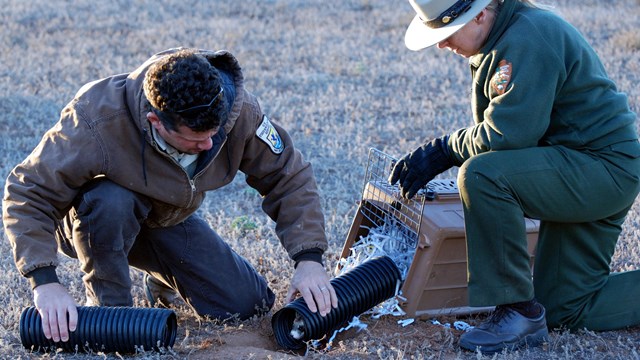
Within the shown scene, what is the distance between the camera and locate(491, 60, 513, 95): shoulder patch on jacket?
363cm

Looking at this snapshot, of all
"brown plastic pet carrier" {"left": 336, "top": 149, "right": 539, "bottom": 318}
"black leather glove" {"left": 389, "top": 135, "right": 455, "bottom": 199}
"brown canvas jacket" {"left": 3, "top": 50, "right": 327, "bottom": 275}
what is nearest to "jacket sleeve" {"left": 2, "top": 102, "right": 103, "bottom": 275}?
"brown canvas jacket" {"left": 3, "top": 50, "right": 327, "bottom": 275}

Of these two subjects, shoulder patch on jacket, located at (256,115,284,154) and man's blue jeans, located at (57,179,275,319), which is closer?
man's blue jeans, located at (57,179,275,319)

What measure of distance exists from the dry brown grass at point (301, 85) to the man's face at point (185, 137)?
925mm

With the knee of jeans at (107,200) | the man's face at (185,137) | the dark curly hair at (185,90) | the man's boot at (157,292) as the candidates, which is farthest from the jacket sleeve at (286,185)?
the man's boot at (157,292)

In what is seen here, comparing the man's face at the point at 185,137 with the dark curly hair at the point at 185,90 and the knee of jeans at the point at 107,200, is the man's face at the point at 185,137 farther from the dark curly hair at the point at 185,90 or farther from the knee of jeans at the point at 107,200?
the knee of jeans at the point at 107,200

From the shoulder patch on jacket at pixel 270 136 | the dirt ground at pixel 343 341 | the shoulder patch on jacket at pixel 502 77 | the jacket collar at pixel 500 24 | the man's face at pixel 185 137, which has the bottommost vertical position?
the dirt ground at pixel 343 341

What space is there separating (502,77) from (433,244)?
0.88 m

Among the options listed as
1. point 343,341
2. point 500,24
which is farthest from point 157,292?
point 500,24

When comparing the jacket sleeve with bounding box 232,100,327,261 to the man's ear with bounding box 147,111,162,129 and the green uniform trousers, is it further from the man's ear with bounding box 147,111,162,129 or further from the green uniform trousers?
the green uniform trousers

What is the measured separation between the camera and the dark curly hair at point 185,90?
343 centimetres

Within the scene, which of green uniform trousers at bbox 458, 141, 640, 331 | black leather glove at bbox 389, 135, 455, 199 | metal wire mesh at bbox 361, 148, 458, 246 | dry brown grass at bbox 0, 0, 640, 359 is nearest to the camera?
green uniform trousers at bbox 458, 141, 640, 331

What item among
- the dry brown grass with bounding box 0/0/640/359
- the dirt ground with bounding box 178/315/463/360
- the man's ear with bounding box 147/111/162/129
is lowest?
the dry brown grass with bounding box 0/0/640/359

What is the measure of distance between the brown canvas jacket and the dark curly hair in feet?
0.72

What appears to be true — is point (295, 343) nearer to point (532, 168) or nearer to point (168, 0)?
point (532, 168)
